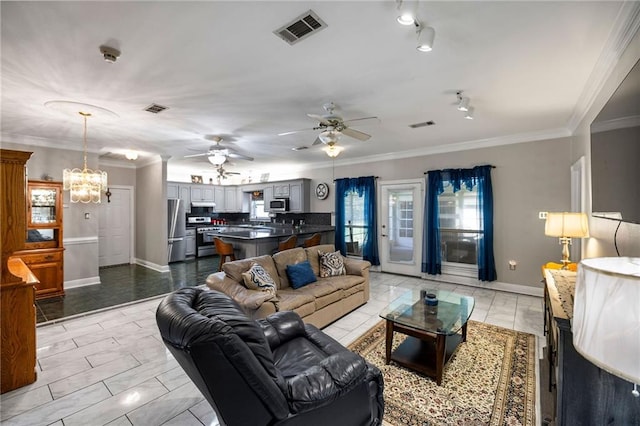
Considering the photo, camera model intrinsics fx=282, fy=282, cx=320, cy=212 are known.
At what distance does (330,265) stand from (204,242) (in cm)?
579

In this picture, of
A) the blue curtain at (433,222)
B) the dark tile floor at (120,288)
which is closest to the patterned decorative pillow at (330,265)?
the blue curtain at (433,222)

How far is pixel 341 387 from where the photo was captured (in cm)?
153

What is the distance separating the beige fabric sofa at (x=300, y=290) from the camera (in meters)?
2.95

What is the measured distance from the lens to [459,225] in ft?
17.9

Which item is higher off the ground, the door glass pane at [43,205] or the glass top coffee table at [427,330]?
the door glass pane at [43,205]

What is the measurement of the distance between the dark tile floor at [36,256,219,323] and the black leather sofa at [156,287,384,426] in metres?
3.70

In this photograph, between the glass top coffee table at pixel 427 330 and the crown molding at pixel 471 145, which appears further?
the crown molding at pixel 471 145

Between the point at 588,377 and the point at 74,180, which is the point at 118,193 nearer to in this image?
the point at 74,180

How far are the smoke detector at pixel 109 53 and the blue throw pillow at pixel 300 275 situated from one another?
2733 millimetres

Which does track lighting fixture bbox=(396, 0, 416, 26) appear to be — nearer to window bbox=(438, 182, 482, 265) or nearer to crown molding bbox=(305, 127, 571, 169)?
crown molding bbox=(305, 127, 571, 169)

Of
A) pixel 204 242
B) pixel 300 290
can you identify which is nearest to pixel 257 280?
pixel 300 290

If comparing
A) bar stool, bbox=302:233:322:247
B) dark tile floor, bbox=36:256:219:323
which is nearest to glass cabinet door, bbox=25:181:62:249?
dark tile floor, bbox=36:256:219:323

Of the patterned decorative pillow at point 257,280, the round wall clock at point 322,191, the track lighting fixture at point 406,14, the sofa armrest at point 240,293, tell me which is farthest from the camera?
the round wall clock at point 322,191

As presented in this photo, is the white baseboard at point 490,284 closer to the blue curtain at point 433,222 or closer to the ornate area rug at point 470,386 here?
the blue curtain at point 433,222
